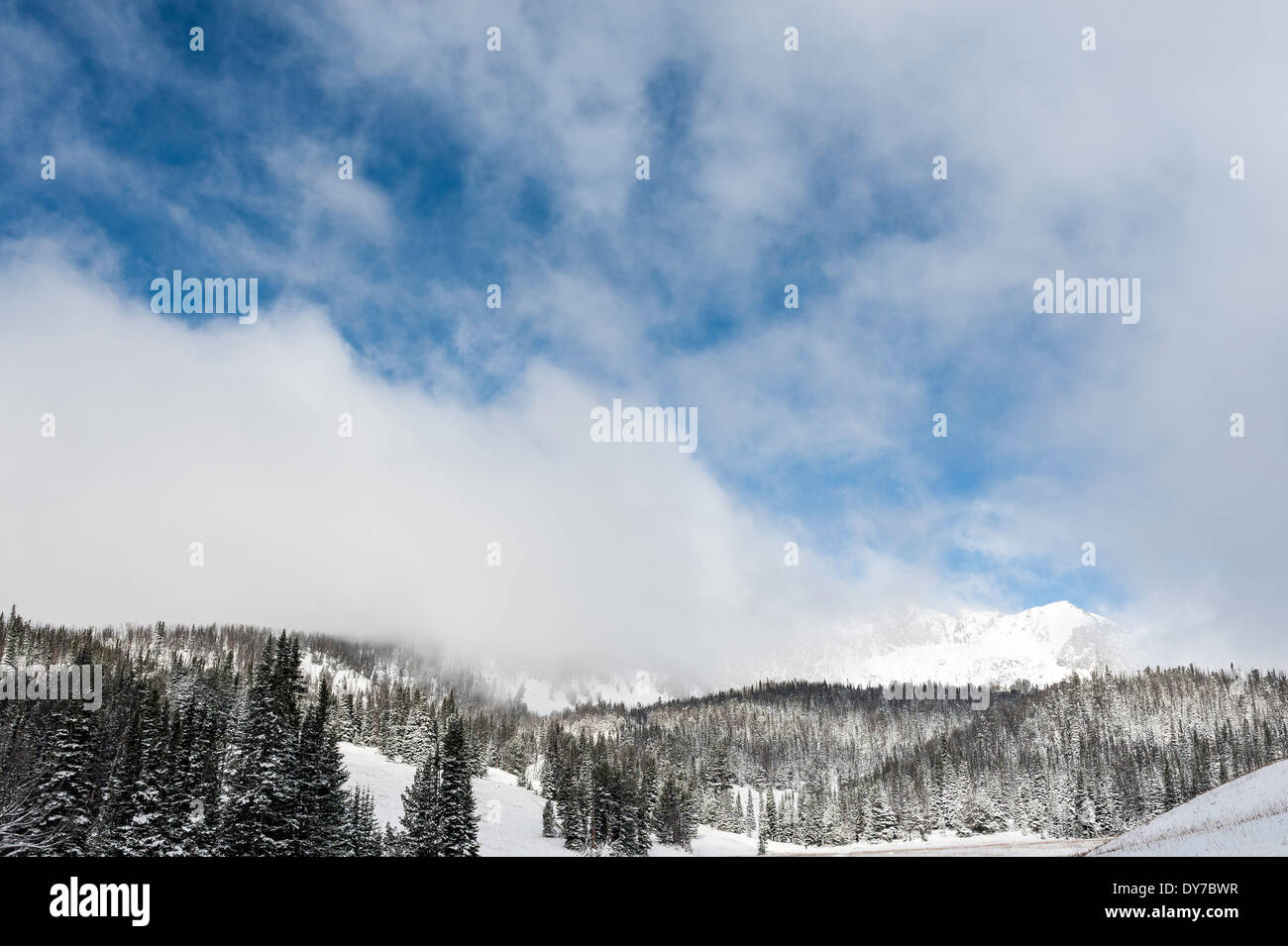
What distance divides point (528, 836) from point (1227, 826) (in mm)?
95212

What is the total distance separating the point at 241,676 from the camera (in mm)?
135250

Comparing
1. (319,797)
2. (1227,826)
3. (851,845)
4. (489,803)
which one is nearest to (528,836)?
(489,803)

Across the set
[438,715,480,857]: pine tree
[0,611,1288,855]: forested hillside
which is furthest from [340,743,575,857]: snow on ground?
[438,715,480,857]: pine tree

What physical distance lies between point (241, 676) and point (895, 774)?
15276 centimetres

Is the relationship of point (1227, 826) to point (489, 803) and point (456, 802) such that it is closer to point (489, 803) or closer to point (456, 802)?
point (456, 802)

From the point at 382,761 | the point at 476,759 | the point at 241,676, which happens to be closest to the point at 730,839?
the point at 476,759

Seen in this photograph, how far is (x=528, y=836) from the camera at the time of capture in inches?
4360

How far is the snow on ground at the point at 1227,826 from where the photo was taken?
110ft

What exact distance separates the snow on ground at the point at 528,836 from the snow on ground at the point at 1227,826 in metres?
38.2

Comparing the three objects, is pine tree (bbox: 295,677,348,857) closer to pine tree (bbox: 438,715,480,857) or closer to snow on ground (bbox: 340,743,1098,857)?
pine tree (bbox: 438,715,480,857)

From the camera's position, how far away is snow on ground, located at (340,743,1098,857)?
329 feet
